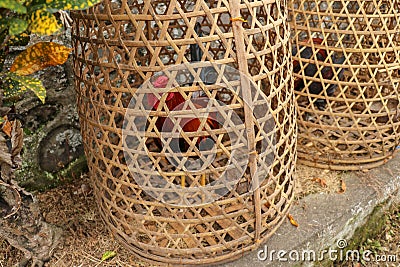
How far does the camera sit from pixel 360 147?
1.48 metres

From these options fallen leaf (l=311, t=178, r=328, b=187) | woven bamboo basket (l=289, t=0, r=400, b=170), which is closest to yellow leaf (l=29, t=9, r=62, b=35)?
woven bamboo basket (l=289, t=0, r=400, b=170)

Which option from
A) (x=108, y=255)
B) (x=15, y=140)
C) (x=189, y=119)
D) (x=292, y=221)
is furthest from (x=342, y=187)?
(x=15, y=140)

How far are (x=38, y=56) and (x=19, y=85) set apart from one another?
3.4 inches

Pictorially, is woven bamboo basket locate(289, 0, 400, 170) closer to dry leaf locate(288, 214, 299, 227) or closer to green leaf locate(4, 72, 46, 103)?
dry leaf locate(288, 214, 299, 227)

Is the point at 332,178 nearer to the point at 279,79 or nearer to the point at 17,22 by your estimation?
the point at 279,79

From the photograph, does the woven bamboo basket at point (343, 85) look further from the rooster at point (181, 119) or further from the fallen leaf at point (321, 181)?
the rooster at point (181, 119)

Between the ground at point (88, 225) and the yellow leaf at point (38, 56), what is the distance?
52 cm

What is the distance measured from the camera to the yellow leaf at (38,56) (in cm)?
88

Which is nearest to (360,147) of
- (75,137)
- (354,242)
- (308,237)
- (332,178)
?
(332,178)

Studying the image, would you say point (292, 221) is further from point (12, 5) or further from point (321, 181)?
point (12, 5)

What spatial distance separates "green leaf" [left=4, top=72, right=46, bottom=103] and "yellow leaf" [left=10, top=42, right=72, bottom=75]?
0.11 ft

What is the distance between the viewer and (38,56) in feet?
2.88

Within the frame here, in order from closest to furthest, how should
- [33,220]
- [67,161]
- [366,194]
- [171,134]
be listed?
1. [171,134]
2. [33,220]
3. [366,194]
4. [67,161]

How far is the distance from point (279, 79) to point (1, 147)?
69 centimetres
